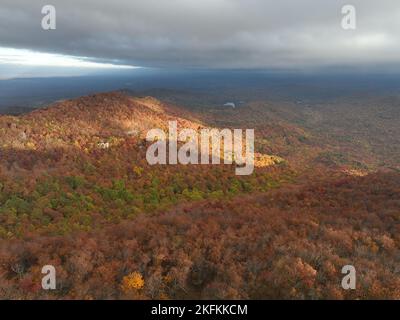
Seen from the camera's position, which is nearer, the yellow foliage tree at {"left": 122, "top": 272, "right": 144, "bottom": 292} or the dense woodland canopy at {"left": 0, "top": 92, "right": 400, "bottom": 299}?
the dense woodland canopy at {"left": 0, "top": 92, "right": 400, "bottom": 299}

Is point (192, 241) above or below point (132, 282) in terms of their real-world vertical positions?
above

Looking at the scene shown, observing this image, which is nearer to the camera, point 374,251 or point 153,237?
point 374,251

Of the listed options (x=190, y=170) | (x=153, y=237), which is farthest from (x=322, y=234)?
(x=190, y=170)

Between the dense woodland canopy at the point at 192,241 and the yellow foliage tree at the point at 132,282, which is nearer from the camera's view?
the dense woodland canopy at the point at 192,241

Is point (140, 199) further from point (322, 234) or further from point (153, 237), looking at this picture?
point (322, 234)

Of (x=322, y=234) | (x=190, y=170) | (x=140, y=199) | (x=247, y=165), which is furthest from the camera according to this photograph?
(x=247, y=165)

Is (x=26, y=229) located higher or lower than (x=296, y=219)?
lower

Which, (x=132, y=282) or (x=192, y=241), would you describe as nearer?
(x=132, y=282)

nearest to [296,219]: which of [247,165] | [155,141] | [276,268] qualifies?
[276,268]
